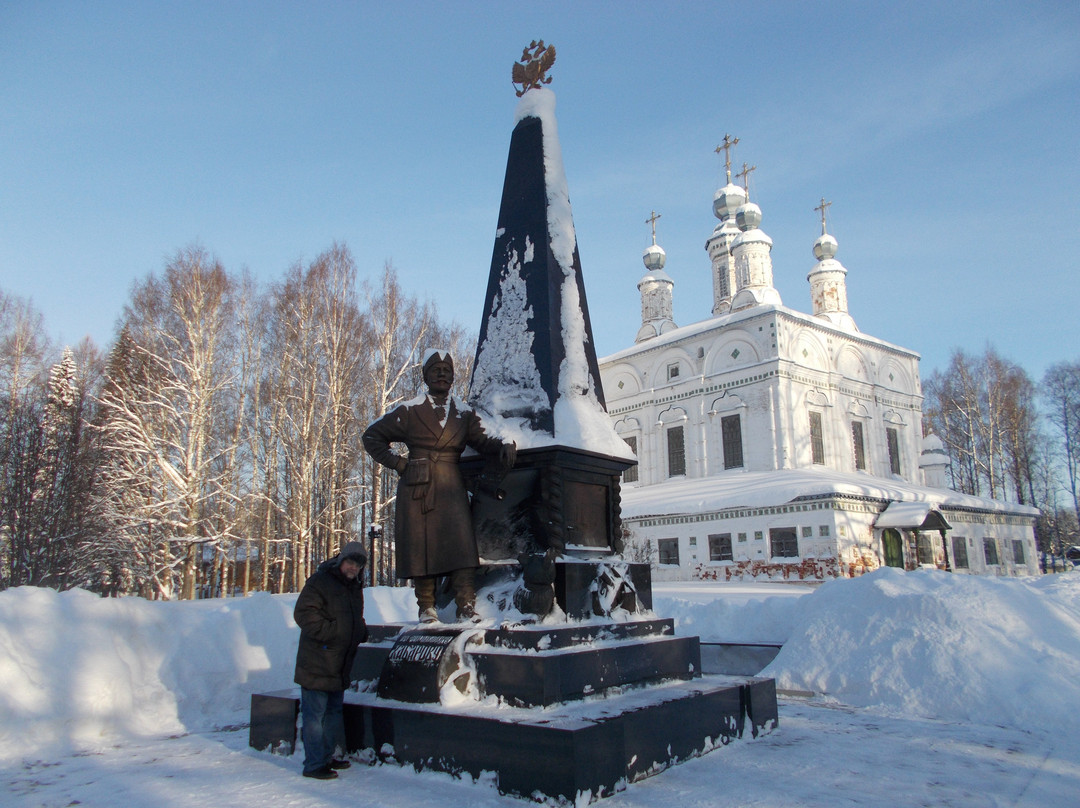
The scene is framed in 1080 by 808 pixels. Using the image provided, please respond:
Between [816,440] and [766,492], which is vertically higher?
[816,440]

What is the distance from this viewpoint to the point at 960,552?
24.7 m

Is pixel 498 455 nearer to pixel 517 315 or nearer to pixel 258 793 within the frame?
pixel 517 315

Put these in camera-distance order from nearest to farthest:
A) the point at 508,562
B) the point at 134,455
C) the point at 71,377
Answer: the point at 508,562
the point at 134,455
the point at 71,377

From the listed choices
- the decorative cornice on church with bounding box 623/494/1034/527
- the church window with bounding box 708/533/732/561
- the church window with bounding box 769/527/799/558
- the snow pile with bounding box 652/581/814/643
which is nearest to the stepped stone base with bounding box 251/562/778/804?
the snow pile with bounding box 652/581/814/643

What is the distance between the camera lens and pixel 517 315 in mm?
5426

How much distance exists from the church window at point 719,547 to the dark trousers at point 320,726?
62.9ft

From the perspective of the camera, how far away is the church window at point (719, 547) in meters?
21.9

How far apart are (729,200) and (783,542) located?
50.6 ft

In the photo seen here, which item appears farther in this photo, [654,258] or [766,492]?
[654,258]

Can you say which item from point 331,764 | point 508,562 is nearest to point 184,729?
point 331,764

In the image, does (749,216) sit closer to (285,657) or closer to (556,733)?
(285,657)

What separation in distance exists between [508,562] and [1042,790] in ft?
9.84

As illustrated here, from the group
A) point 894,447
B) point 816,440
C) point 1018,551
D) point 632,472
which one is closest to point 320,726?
point 816,440

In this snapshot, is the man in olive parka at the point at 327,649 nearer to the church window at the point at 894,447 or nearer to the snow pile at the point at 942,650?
the snow pile at the point at 942,650
